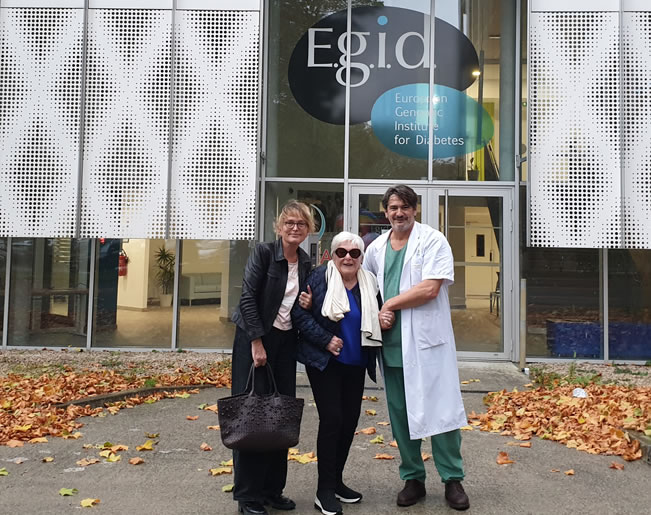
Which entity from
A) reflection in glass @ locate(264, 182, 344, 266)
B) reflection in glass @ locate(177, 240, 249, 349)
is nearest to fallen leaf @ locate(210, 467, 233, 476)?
reflection in glass @ locate(177, 240, 249, 349)

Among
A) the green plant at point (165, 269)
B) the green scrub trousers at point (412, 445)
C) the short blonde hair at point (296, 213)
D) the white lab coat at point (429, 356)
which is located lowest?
the green scrub trousers at point (412, 445)

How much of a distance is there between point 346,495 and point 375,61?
7796 mm

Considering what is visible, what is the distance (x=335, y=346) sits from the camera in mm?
3660

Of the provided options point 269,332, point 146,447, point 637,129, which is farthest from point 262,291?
point 637,129

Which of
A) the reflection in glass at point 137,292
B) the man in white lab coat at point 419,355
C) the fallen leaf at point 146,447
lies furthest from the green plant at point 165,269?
the man in white lab coat at point 419,355

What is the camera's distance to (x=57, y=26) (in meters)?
9.52

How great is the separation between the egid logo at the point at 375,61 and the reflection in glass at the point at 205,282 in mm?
2706

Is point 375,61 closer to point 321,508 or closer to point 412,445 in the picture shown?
point 412,445

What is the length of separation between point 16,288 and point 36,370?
2.41 metres

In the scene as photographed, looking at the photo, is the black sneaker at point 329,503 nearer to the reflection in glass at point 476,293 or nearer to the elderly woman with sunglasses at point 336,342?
the elderly woman with sunglasses at point 336,342

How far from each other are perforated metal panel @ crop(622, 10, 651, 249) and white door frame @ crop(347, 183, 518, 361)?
167 cm

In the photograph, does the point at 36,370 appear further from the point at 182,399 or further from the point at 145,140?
the point at 145,140

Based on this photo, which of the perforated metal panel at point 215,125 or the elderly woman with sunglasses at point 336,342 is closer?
the elderly woman with sunglasses at point 336,342

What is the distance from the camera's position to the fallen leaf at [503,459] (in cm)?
478
